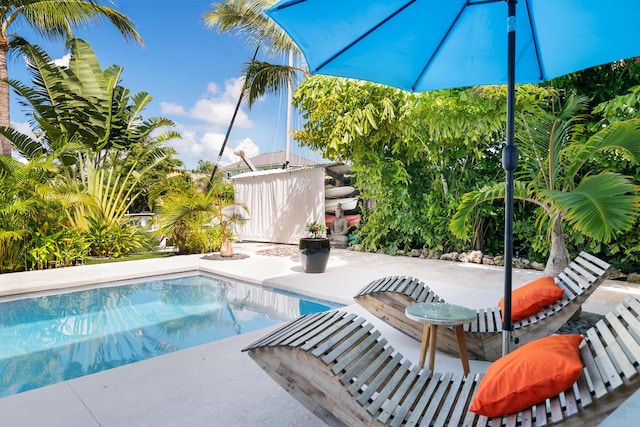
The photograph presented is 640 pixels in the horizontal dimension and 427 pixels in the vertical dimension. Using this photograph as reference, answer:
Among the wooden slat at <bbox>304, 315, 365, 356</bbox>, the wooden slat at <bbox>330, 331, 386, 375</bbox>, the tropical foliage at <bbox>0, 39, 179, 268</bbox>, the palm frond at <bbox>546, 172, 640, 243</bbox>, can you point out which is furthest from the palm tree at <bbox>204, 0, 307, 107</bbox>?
the wooden slat at <bbox>330, 331, 386, 375</bbox>

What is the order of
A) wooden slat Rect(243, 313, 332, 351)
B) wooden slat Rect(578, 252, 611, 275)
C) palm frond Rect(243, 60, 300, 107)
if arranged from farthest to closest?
1. palm frond Rect(243, 60, 300, 107)
2. wooden slat Rect(578, 252, 611, 275)
3. wooden slat Rect(243, 313, 332, 351)

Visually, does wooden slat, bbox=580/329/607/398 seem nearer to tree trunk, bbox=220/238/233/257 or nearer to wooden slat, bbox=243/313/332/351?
wooden slat, bbox=243/313/332/351

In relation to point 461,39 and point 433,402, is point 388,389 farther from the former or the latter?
point 461,39

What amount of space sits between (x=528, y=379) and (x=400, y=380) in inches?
25.2

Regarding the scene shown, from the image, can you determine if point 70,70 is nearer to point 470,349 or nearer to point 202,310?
point 202,310

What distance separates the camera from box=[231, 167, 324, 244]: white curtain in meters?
11.9

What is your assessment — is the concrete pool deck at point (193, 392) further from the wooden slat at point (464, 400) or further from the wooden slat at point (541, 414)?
the wooden slat at point (541, 414)

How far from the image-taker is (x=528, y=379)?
1644mm

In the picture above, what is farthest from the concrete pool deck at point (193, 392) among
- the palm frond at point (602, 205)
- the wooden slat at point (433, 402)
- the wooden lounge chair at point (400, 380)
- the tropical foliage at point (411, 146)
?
the tropical foliage at point (411, 146)

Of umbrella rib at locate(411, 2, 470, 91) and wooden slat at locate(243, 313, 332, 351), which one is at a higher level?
umbrella rib at locate(411, 2, 470, 91)

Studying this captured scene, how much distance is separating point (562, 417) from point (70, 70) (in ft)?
39.5

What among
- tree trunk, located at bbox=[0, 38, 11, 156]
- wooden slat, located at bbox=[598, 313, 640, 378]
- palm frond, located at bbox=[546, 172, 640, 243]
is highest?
tree trunk, located at bbox=[0, 38, 11, 156]

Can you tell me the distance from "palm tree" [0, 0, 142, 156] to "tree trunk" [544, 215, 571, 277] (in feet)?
37.2

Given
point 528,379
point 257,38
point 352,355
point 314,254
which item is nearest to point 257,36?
point 257,38
